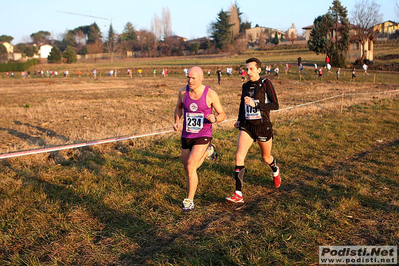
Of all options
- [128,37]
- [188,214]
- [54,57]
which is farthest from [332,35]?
[128,37]

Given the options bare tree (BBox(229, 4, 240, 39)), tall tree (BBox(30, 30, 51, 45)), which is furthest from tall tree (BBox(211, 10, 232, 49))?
tall tree (BBox(30, 30, 51, 45))

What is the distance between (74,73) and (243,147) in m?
67.2

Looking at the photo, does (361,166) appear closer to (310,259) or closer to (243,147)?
(243,147)

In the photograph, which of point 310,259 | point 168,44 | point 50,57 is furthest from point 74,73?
point 310,259

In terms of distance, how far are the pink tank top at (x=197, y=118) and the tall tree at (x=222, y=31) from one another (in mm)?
87854

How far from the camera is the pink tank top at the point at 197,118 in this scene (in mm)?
5062

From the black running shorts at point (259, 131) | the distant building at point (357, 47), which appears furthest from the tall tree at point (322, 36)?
the black running shorts at point (259, 131)

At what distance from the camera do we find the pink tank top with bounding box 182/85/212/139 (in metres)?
5.06

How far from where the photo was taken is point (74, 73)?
66.6 metres

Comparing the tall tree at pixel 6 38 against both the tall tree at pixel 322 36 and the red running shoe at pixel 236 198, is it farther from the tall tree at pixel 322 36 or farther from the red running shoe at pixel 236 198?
the red running shoe at pixel 236 198

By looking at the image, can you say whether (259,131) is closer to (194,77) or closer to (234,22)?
(194,77)

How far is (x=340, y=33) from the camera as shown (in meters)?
51.9

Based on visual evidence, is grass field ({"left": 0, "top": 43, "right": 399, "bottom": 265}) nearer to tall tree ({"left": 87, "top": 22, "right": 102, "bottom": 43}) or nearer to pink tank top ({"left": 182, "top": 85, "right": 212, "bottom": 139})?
pink tank top ({"left": 182, "top": 85, "right": 212, "bottom": 139})

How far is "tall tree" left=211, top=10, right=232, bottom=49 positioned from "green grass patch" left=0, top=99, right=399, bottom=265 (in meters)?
85.0
